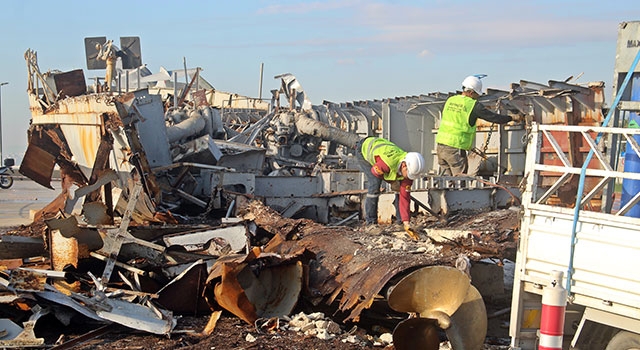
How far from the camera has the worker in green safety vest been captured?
9219mm

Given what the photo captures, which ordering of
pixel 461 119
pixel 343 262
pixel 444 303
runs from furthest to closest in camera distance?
pixel 461 119, pixel 343 262, pixel 444 303

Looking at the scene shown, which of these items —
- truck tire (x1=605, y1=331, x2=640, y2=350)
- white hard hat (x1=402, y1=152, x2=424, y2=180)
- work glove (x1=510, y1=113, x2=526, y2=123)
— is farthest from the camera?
work glove (x1=510, y1=113, x2=526, y2=123)

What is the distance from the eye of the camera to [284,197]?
10.9 meters

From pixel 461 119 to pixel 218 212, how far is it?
11.8 feet

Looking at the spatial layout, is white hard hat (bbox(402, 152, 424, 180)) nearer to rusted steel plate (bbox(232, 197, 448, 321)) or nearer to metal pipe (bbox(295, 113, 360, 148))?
rusted steel plate (bbox(232, 197, 448, 321))

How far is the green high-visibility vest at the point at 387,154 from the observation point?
784 cm

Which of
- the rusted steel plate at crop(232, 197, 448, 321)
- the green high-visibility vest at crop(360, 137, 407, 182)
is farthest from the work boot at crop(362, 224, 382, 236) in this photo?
the green high-visibility vest at crop(360, 137, 407, 182)

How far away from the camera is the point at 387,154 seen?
7863mm

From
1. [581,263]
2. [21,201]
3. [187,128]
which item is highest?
[187,128]

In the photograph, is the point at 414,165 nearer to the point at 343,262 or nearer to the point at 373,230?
the point at 373,230

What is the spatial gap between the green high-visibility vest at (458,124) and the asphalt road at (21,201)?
6632mm

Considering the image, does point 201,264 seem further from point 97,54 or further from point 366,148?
point 97,54

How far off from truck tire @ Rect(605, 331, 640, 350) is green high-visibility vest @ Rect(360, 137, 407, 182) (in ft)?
12.2

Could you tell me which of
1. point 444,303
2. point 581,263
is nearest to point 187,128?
point 444,303
